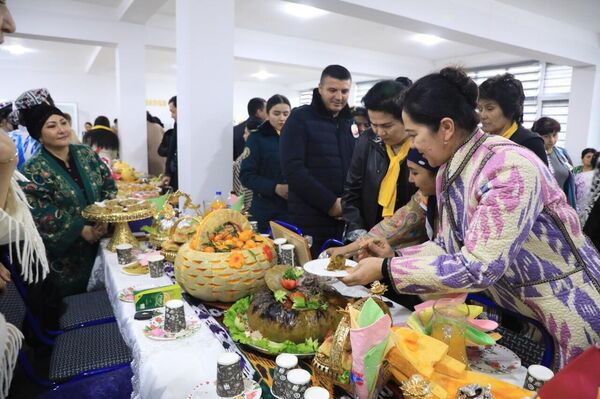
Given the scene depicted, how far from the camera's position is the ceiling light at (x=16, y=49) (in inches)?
284

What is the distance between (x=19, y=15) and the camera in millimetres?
3814

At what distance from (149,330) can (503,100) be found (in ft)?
6.10

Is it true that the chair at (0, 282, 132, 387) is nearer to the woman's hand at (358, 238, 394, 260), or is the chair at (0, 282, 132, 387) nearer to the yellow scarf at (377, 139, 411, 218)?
the woman's hand at (358, 238, 394, 260)

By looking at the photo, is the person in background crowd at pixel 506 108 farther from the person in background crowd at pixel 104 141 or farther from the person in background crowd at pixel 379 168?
the person in background crowd at pixel 104 141

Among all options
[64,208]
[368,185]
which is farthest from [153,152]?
[368,185]

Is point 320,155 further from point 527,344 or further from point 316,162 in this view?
point 527,344

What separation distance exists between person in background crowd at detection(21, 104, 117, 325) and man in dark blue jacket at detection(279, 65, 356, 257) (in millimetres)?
973

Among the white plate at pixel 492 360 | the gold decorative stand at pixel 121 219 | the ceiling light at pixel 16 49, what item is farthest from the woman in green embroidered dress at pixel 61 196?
the ceiling light at pixel 16 49

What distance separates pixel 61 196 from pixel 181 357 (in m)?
1.32

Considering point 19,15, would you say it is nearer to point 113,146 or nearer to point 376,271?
point 113,146

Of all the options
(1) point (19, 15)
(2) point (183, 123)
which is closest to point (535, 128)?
(2) point (183, 123)

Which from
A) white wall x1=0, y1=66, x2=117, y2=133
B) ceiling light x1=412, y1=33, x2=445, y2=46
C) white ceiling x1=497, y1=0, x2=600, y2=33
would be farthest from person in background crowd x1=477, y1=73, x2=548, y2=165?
white wall x1=0, y1=66, x2=117, y2=133

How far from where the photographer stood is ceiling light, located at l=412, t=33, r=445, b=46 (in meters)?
5.79

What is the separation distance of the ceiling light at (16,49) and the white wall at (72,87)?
171 centimetres
